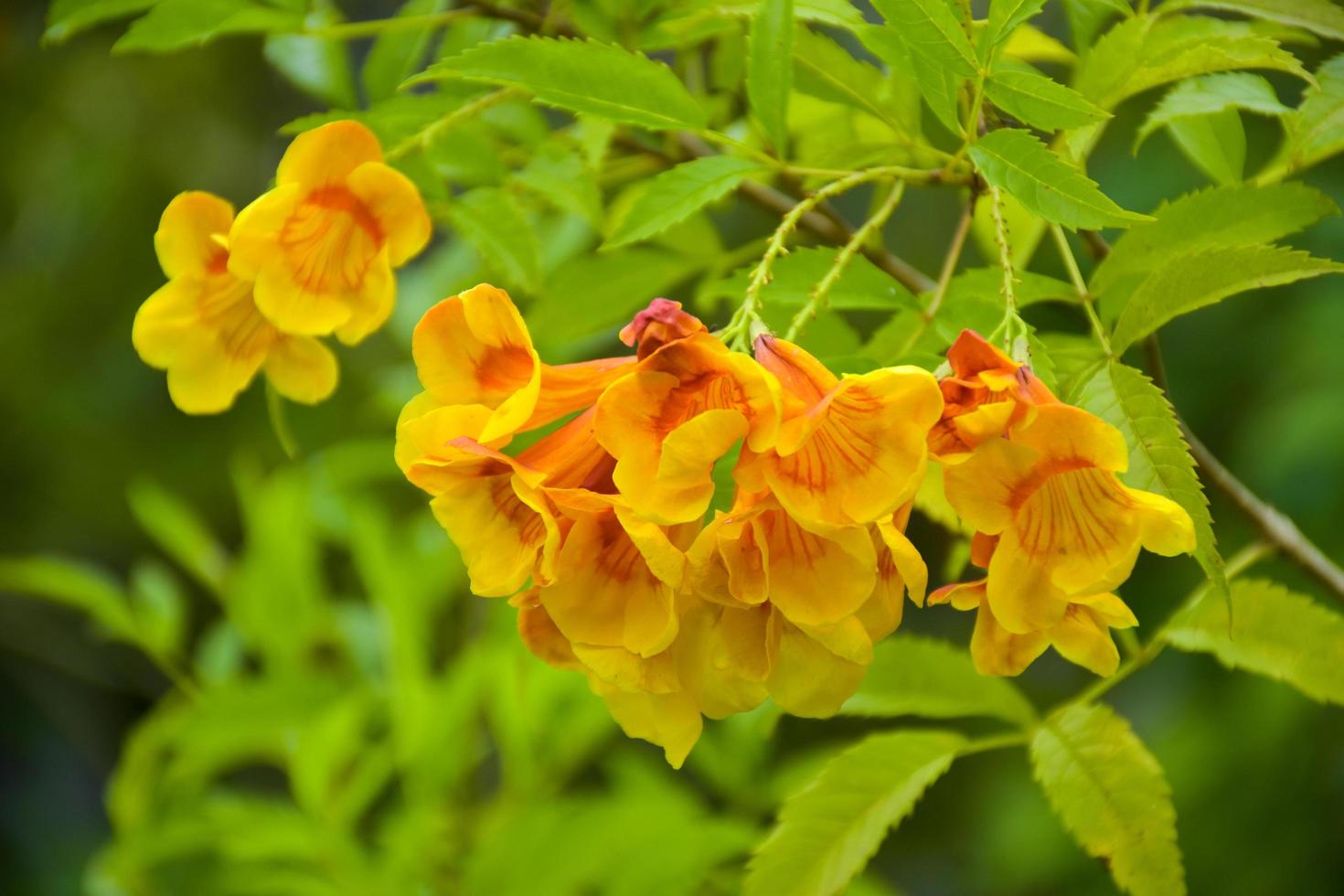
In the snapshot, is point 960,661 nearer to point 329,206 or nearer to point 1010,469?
point 1010,469

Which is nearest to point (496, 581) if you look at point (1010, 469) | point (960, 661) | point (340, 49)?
point (1010, 469)

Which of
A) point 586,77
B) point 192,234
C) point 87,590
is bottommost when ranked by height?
point 87,590

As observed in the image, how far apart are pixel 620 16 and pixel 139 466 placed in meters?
2.27

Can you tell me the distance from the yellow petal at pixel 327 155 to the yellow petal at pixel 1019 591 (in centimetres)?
37

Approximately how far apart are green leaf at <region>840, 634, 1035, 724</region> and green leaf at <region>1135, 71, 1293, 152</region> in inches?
12.7

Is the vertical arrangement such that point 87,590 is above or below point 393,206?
below

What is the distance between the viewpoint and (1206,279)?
0.50m

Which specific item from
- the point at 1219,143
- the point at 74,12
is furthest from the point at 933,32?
the point at 74,12

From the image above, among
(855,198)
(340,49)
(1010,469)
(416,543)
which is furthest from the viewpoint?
(855,198)

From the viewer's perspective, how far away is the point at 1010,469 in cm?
42

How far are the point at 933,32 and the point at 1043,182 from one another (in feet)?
0.26

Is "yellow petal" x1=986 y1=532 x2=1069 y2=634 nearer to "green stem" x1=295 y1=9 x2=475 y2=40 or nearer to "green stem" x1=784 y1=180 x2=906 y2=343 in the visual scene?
"green stem" x1=784 y1=180 x2=906 y2=343

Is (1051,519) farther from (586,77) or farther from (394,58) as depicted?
(394,58)

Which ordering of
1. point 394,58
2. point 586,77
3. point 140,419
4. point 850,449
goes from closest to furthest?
point 850,449 < point 586,77 < point 394,58 < point 140,419
